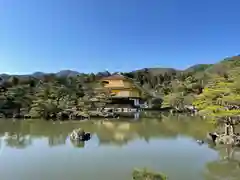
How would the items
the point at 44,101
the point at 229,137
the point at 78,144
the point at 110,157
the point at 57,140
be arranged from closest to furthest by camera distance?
the point at 110,157, the point at 229,137, the point at 78,144, the point at 57,140, the point at 44,101

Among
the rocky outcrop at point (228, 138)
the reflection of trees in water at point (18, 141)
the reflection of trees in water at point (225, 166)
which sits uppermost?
the rocky outcrop at point (228, 138)

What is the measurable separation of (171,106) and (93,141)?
15.7 metres

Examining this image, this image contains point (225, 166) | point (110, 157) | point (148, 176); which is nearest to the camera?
point (148, 176)

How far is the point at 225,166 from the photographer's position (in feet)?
24.4

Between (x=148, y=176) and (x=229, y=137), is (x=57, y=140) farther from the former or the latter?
(x=148, y=176)

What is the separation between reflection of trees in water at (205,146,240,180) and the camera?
661 cm

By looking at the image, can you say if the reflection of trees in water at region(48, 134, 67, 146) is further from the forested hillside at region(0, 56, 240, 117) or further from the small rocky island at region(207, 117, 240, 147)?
the small rocky island at region(207, 117, 240, 147)

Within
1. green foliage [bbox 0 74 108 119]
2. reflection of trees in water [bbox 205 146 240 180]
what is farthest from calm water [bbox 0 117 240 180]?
green foliage [bbox 0 74 108 119]

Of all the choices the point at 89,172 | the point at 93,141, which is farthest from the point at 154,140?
the point at 89,172

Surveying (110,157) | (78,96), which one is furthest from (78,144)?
(78,96)

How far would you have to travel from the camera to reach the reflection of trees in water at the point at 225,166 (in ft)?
21.7

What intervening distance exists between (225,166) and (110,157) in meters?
2.93

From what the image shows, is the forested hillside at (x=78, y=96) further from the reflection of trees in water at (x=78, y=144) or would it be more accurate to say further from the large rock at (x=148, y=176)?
the large rock at (x=148, y=176)

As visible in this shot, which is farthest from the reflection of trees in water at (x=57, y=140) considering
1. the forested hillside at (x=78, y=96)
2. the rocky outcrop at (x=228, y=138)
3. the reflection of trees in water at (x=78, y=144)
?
the rocky outcrop at (x=228, y=138)
